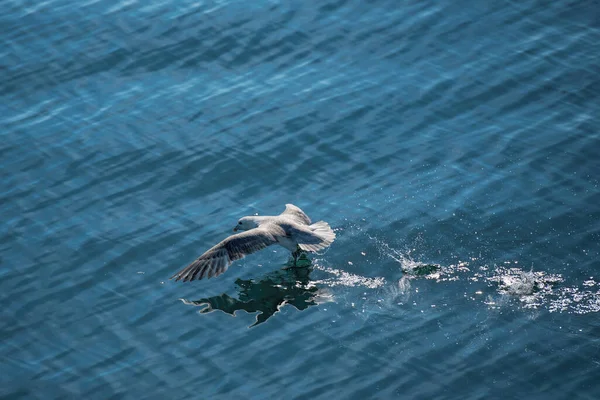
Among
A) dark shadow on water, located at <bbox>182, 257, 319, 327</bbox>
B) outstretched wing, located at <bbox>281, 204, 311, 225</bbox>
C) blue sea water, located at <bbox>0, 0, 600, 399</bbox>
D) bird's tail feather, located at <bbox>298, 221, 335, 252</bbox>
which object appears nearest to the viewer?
blue sea water, located at <bbox>0, 0, 600, 399</bbox>

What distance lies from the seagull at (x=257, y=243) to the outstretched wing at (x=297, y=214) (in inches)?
13.9

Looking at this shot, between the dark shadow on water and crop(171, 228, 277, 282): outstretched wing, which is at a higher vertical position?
crop(171, 228, 277, 282): outstretched wing

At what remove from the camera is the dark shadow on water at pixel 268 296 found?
615 inches

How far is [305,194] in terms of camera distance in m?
18.1

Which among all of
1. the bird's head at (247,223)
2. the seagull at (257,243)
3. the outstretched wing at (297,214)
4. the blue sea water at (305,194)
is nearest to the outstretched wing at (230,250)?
the seagull at (257,243)

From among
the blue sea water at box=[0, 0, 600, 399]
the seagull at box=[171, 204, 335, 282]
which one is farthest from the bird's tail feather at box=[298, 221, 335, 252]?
the blue sea water at box=[0, 0, 600, 399]

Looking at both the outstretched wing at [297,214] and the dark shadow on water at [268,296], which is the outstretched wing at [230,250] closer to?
the dark shadow on water at [268,296]

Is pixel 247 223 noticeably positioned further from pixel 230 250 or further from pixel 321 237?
pixel 321 237

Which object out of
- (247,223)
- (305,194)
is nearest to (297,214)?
(247,223)

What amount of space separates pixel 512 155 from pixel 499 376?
6.26 meters

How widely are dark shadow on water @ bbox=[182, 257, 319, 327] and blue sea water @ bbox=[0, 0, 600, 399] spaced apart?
1.6 inches

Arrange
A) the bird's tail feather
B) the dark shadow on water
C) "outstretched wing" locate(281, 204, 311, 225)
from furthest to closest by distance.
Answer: "outstretched wing" locate(281, 204, 311, 225)
the bird's tail feather
the dark shadow on water

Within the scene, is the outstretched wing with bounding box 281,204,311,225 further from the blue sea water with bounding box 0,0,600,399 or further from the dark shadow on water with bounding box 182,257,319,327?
the dark shadow on water with bounding box 182,257,319,327

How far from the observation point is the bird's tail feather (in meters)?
15.8
